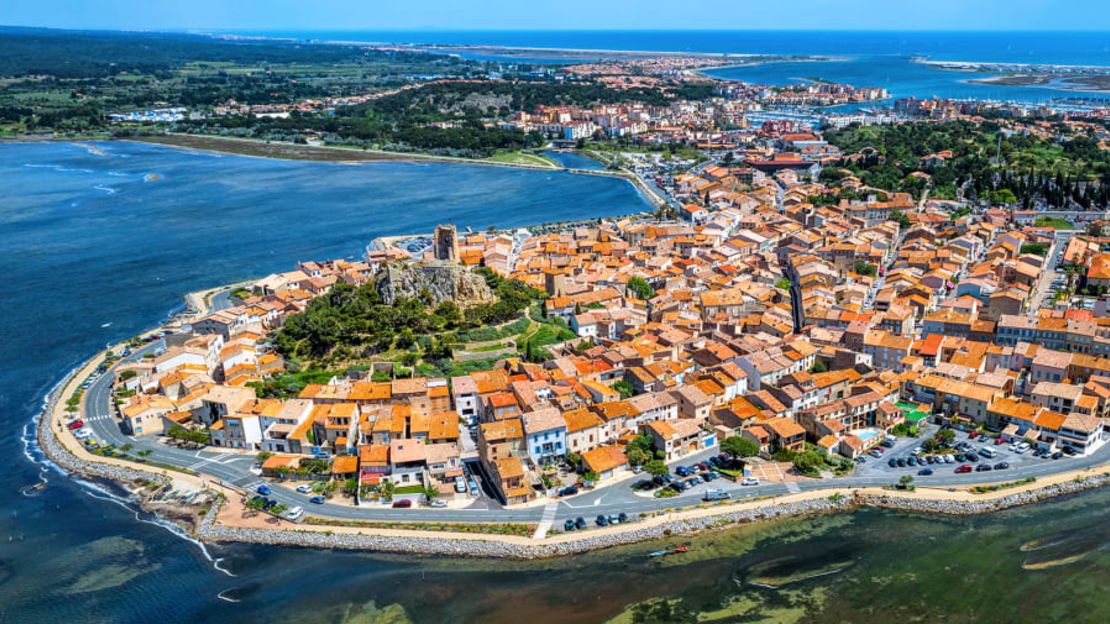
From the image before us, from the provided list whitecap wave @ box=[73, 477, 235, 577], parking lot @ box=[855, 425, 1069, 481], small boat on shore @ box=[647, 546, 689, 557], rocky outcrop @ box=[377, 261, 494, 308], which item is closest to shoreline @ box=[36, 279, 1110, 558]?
whitecap wave @ box=[73, 477, 235, 577]

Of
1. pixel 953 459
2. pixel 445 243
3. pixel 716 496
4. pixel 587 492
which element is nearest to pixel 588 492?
pixel 587 492

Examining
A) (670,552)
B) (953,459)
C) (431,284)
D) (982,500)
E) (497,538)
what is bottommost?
(670,552)

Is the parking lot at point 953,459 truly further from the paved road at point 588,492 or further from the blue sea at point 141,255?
the blue sea at point 141,255

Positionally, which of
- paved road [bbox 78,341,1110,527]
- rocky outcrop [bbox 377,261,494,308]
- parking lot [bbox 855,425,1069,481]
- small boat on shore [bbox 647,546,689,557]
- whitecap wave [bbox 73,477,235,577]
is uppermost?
rocky outcrop [bbox 377,261,494,308]

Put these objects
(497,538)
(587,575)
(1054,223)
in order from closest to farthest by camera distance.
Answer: (587,575), (497,538), (1054,223)

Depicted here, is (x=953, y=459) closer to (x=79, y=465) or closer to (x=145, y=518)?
(x=145, y=518)

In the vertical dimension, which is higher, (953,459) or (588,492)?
(953,459)

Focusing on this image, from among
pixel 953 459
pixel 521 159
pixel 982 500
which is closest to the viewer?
pixel 982 500

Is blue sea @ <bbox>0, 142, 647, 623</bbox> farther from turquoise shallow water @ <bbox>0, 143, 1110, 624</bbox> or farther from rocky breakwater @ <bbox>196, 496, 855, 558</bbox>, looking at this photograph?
rocky breakwater @ <bbox>196, 496, 855, 558</bbox>
